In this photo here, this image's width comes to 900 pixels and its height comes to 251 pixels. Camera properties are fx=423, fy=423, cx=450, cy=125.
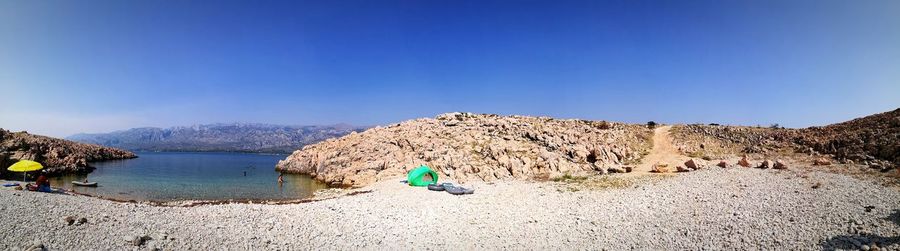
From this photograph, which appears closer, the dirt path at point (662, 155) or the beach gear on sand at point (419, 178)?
the beach gear on sand at point (419, 178)

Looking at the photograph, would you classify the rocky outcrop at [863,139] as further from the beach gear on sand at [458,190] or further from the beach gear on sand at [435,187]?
the beach gear on sand at [435,187]

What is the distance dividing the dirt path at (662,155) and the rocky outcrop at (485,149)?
93cm

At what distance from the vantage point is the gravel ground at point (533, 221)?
50.0 feet

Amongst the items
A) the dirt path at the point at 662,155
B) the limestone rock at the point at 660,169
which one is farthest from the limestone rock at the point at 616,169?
the limestone rock at the point at 660,169

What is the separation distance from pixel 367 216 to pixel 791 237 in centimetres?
1762

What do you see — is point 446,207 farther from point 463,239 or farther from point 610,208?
point 610,208

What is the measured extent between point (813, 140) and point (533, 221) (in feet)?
88.3

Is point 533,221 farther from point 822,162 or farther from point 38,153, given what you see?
point 38,153

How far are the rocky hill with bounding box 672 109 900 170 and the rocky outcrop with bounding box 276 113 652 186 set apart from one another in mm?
4798

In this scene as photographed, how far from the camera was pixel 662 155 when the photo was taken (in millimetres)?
38750

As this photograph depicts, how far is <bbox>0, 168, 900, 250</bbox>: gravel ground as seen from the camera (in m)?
15.2

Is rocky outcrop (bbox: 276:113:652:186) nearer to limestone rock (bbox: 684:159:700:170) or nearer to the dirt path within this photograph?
the dirt path

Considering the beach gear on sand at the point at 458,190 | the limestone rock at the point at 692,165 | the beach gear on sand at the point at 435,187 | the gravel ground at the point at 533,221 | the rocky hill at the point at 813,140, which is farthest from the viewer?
the limestone rock at the point at 692,165

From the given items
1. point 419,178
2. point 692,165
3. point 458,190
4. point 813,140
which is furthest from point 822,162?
point 419,178
